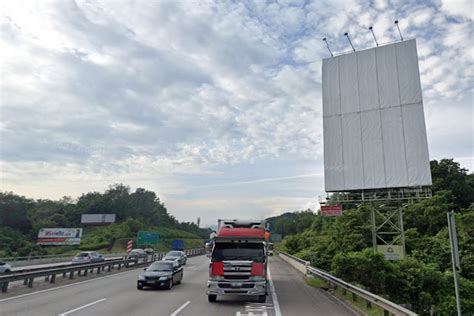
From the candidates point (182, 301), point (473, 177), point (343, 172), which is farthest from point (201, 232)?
point (182, 301)

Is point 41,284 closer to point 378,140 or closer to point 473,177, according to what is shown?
point 378,140

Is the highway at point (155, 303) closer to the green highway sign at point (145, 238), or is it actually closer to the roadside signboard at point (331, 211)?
the roadside signboard at point (331, 211)

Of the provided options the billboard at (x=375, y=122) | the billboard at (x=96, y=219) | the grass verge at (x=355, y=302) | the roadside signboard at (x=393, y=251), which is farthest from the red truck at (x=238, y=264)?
the billboard at (x=96, y=219)

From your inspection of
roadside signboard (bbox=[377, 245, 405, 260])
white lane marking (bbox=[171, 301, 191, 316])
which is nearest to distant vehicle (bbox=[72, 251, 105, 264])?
white lane marking (bbox=[171, 301, 191, 316])

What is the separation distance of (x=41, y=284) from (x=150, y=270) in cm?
637

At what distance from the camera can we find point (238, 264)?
14094 millimetres

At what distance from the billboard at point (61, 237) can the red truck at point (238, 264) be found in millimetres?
60023

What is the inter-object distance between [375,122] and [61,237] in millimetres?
62085

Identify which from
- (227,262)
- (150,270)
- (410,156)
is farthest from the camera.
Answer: (410,156)

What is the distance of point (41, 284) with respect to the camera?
19.8 meters

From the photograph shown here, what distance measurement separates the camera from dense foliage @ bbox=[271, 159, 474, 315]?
17.2 metres

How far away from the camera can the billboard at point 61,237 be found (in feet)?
220

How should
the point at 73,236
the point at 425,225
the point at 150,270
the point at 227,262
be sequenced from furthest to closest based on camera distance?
the point at 73,236 → the point at 425,225 → the point at 150,270 → the point at 227,262

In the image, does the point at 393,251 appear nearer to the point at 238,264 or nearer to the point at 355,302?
the point at 355,302
